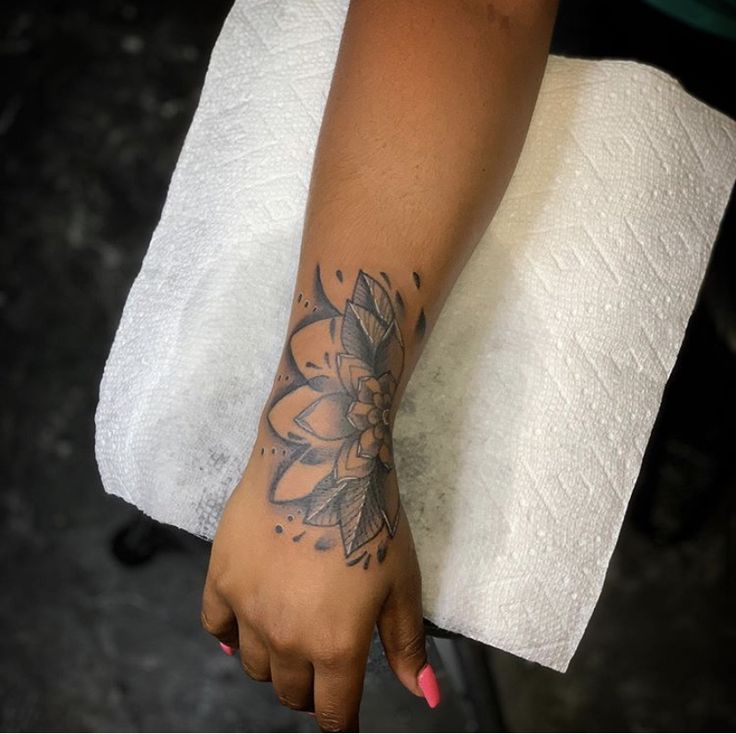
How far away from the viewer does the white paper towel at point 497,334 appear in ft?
2.03

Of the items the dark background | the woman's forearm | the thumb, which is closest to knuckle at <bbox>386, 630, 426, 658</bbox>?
the thumb

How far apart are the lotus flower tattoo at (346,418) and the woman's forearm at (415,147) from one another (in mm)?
17

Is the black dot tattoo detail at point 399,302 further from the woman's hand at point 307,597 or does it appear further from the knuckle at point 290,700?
the knuckle at point 290,700

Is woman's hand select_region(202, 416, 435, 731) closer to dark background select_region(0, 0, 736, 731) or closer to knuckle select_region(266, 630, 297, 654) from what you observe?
knuckle select_region(266, 630, 297, 654)

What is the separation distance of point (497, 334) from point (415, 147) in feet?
0.51

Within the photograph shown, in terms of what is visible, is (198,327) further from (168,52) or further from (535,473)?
(168,52)

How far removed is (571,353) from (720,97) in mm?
671

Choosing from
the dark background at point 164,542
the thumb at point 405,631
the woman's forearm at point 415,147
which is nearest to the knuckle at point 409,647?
the thumb at point 405,631

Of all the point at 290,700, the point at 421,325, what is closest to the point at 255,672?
the point at 290,700

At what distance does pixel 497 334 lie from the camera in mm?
638

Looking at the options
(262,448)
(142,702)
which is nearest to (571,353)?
(262,448)

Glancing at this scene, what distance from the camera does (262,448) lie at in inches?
22.9

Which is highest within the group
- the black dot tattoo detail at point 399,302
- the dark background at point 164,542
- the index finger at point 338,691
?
the black dot tattoo detail at point 399,302

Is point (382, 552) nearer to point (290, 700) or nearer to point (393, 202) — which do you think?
point (290, 700)
